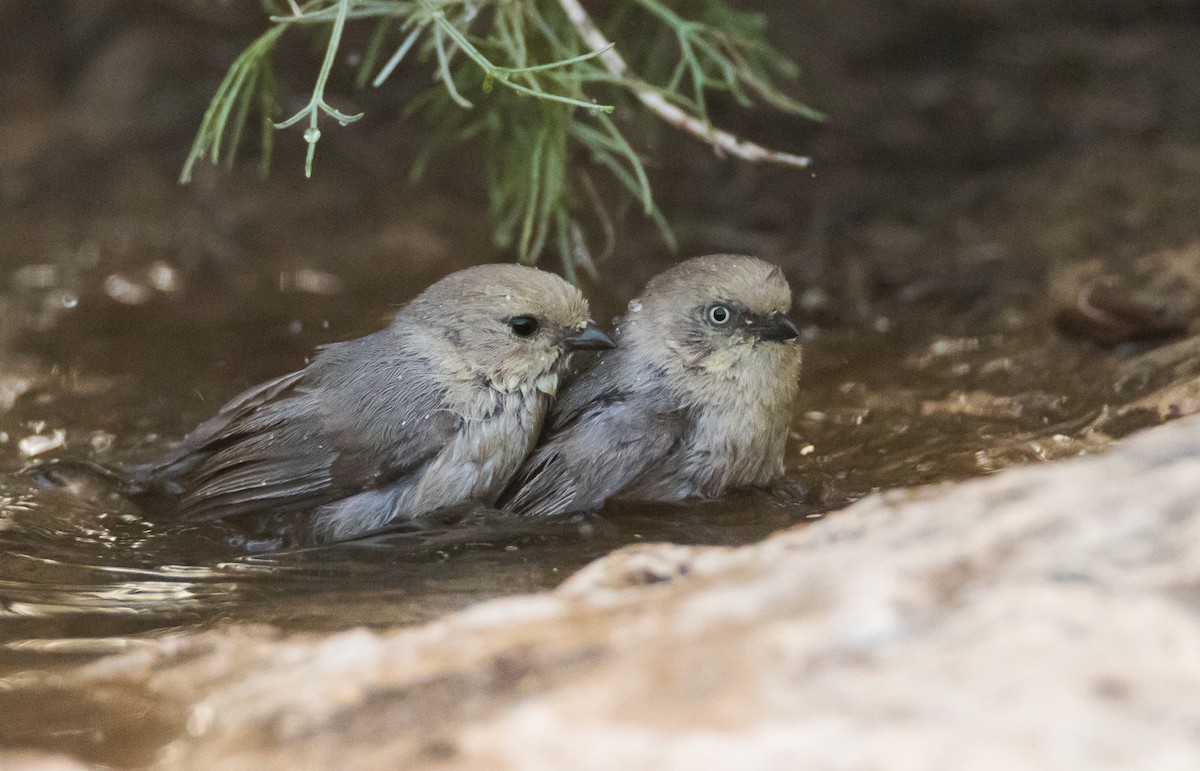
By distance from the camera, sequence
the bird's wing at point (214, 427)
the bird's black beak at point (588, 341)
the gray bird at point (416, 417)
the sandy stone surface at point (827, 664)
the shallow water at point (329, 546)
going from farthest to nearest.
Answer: the bird's wing at point (214, 427) < the bird's black beak at point (588, 341) < the gray bird at point (416, 417) < the shallow water at point (329, 546) < the sandy stone surface at point (827, 664)

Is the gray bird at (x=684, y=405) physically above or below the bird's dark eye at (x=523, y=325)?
below

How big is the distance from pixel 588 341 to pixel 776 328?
0.64 m

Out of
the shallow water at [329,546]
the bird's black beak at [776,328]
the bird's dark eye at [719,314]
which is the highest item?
the bird's dark eye at [719,314]

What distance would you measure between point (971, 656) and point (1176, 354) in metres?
3.09

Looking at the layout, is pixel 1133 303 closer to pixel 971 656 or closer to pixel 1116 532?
pixel 1116 532

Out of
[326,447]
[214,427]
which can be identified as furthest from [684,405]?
[214,427]

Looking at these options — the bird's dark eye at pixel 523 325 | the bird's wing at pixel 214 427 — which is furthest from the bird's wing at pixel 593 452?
the bird's wing at pixel 214 427

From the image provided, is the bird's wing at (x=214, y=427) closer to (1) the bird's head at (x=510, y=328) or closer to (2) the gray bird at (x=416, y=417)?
(2) the gray bird at (x=416, y=417)

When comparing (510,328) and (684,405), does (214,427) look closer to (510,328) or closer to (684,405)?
(510,328)

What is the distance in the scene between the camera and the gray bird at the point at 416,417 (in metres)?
3.80

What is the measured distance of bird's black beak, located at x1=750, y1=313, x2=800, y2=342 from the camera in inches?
155

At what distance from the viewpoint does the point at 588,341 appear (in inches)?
154

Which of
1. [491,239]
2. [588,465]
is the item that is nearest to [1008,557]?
[588,465]

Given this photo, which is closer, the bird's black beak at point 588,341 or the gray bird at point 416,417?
the gray bird at point 416,417
